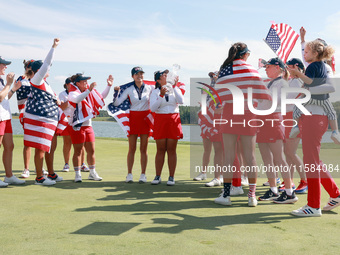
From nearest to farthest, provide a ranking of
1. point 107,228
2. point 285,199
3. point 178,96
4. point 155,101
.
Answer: point 107,228
point 285,199
point 155,101
point 178,96

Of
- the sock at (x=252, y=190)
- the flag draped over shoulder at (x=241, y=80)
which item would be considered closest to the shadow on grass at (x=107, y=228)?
the sock at (x=252, y=190)

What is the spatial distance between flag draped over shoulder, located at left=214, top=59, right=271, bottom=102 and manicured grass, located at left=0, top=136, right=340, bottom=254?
1.39m

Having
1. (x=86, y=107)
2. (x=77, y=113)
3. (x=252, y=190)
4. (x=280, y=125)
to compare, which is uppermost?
(x=86, y=107)

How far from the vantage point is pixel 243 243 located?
303 centimetres

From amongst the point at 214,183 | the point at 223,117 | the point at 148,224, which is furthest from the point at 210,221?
the point at 214,183

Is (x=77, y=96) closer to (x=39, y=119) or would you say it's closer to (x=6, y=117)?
(x=39, y=119)

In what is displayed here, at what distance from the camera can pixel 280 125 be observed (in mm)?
4914

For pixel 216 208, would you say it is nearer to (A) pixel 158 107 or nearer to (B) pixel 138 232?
(B) pixel 138 232

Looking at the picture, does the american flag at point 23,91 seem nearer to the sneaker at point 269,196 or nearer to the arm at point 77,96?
the arm at point 77,96

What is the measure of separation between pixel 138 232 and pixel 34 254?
922 mm

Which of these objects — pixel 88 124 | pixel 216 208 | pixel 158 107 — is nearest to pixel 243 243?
pixel 216 208

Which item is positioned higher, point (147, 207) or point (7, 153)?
point (7, 153)

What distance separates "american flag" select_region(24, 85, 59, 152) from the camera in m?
5.75

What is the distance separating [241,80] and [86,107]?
3189 millimetres
